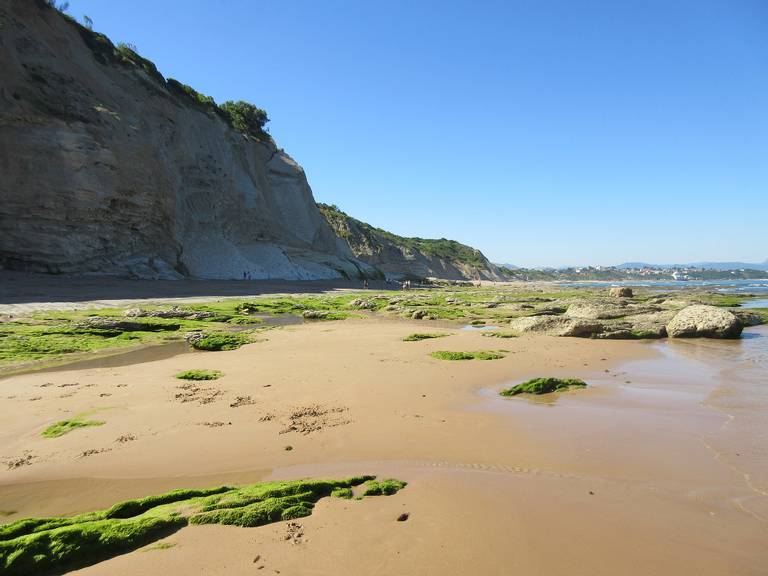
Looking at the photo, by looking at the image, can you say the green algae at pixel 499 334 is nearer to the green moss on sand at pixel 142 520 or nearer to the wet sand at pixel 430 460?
the wet sand at pixel 430 460

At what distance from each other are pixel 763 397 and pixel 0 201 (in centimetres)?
3445

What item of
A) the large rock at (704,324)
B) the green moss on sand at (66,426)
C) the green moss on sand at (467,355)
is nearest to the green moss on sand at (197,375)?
the green moss on sand at (66,426)

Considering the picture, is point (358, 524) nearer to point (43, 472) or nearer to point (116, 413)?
point (43, 472)

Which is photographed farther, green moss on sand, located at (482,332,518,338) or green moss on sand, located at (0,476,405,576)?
green moss on sand, located at (482,332,518,338)

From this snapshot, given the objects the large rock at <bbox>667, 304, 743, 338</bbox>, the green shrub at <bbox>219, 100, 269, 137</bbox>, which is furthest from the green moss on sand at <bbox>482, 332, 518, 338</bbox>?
the green shrub at <bbox>219, 100, 269, 137</bbox>

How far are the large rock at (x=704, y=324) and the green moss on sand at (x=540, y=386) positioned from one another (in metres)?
9.81

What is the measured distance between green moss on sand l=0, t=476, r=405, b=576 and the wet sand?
0.45ft

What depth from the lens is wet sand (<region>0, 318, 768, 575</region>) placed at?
10.2 feet

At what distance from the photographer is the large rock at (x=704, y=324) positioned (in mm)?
14734

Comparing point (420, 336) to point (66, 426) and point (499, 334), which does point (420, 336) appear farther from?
point (66, 426)

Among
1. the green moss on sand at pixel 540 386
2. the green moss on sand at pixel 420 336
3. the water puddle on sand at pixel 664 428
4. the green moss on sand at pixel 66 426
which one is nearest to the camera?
the water puddle on sand at pixel 664 428

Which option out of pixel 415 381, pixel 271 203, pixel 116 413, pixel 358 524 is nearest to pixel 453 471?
pixel 358 524

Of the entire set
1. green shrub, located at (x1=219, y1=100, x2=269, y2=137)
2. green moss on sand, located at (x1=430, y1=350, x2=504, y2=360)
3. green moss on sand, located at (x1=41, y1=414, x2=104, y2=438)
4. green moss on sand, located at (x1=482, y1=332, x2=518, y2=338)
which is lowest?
green moss on sand, located at (x1=482, y1=332, x2=518, y2=338)

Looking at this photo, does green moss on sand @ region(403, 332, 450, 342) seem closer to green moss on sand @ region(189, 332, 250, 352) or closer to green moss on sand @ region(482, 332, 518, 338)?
green moss on sand @ region(482, 332, 518, 338)
